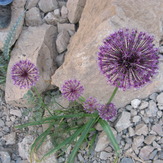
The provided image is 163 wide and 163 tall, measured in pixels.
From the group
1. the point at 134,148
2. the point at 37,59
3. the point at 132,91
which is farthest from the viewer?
the point at 37,59

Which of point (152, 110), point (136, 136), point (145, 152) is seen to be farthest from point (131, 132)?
point (152, 110)

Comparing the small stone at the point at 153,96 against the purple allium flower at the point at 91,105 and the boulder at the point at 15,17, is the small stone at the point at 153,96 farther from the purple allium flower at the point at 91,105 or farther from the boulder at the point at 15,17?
the boulder at the point at 15,17

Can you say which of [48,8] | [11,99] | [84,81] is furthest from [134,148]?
[48,8]

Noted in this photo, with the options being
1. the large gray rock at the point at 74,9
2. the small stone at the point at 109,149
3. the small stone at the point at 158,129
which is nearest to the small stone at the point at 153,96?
the small stone at the point at 158,129

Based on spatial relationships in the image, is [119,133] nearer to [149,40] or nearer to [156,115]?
[156,115]

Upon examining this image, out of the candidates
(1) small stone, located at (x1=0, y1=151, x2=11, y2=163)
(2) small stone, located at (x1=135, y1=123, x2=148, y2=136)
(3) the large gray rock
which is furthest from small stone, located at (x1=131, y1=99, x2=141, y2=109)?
(1) small stone, located at (x1=0, y1=151, x2=11, y2=163)

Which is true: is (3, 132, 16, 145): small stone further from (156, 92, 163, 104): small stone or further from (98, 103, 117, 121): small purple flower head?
(156, 92, 163, 104): small stone
